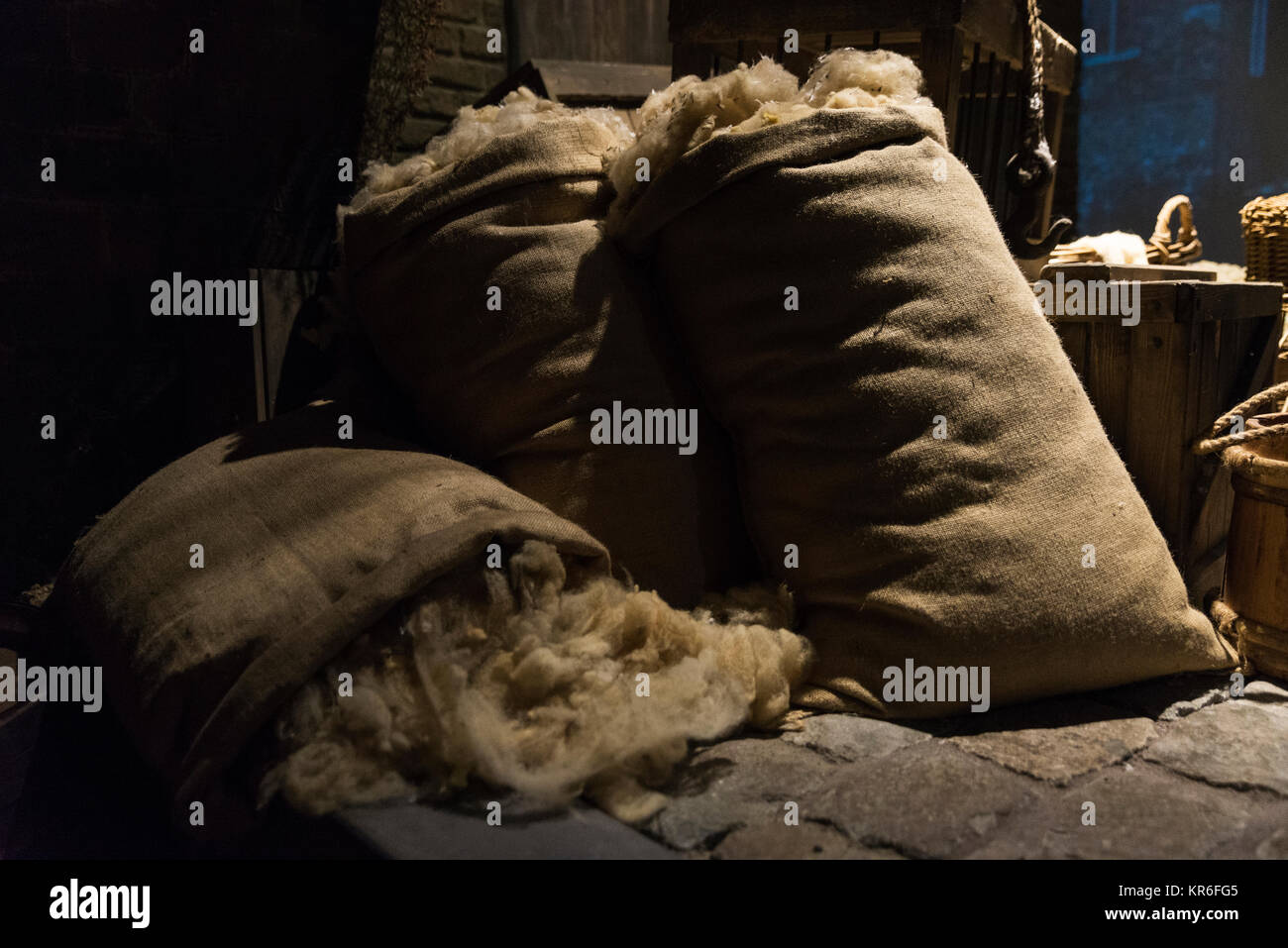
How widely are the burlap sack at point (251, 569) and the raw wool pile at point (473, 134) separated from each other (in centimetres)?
46

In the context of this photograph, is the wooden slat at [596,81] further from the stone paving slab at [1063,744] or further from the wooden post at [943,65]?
the stone paving slab at [1063,744]

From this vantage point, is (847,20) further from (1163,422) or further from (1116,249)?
(1116,249)

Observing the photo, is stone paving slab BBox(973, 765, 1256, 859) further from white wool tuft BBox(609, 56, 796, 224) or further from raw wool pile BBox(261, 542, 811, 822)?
white wool tuft BBox(609, 56, 796, 224)

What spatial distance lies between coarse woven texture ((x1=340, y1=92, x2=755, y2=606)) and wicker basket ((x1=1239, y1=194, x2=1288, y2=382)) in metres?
2.59

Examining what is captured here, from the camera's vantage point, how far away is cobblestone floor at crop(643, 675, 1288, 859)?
3.42ft

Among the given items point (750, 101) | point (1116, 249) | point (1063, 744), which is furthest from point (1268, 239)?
point (1063, 744)

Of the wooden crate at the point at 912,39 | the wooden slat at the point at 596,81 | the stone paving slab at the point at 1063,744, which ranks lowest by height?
the stone paving slab at the point at 1063,744

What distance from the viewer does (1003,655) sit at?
1311mm

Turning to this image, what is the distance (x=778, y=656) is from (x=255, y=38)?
8.76ft

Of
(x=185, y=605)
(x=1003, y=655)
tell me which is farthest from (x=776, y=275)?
(x=185, y=605)

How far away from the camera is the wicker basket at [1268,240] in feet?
10.5

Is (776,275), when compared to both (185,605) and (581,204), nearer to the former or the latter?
(581,204)

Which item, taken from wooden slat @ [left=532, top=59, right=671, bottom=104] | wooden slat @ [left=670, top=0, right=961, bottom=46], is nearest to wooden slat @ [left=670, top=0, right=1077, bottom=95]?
wooden slat @ [left=670, top=0, right=961, bottom=46]

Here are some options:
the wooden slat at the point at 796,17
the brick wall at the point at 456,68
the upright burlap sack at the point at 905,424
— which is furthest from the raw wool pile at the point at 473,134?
the brick wall at the point at 456,68
